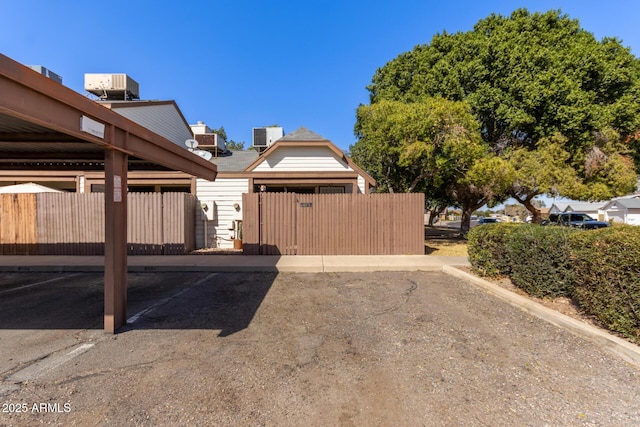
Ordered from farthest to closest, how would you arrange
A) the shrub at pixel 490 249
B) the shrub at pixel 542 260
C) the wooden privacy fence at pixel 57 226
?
the wooden privacy fence at pixel 57 226, the shrub at pixel 490 249, the shrub at pixel 542 260

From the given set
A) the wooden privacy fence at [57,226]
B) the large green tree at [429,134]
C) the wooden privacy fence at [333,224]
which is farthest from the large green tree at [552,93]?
the wooden privacy fence at [57,226]

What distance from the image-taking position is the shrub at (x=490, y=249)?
257 inches

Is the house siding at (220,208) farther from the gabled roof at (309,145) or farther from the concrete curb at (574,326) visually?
the concrete curb at (574,326)

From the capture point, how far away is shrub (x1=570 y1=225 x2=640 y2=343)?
3.67 metres

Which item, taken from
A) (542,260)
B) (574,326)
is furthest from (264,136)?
(574,326)

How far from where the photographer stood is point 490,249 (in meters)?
6.90

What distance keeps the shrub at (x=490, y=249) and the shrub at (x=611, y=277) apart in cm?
191

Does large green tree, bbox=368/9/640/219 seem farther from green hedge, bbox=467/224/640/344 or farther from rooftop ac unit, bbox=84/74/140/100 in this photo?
rooftop ac unit, bbox=84/74/140/100

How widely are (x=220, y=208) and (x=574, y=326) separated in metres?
11.6

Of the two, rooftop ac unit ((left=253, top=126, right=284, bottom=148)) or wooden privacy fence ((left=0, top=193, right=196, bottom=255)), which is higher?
rooftop ac unit ((left=253, top=126, right=284, bottom=148))

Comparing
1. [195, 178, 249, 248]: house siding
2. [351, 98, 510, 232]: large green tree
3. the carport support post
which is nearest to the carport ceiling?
the carport support post

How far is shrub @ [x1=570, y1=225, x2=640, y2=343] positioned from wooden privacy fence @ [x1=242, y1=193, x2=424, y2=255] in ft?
20.5

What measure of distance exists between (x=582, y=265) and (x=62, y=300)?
30.3 ft

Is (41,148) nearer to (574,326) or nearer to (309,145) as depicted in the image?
(309,145)
